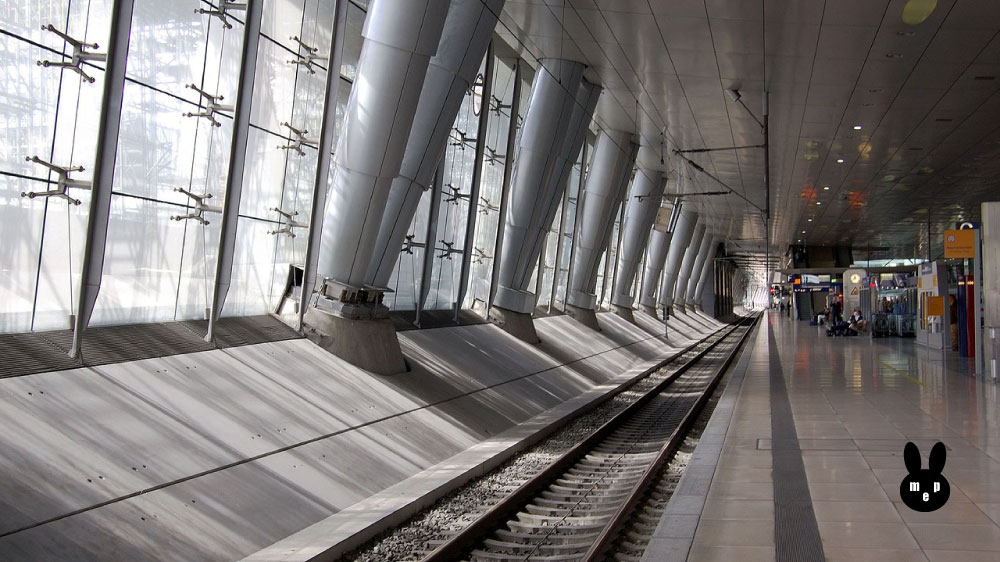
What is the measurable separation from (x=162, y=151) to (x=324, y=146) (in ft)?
7.99

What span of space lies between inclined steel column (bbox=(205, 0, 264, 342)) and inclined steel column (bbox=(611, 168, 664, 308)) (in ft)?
92.7

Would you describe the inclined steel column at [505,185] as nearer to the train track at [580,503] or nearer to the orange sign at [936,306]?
the train track at [580,503]

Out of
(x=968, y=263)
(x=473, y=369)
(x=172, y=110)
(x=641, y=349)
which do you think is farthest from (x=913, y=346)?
(x=172, y=110)

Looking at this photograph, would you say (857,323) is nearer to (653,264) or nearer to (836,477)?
(653,264)

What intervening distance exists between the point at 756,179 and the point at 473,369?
23.2 meters

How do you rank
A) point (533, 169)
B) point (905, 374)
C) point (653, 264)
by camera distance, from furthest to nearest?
point (653, 264) → point (533, 169) → point (905, 374)

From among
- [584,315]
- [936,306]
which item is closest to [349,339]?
[584,315]

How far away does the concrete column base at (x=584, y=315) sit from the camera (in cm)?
2994

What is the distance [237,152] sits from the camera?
10.7 m

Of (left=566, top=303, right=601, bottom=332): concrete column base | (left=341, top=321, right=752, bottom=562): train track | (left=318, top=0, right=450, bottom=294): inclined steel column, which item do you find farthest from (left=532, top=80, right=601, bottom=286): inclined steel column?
(left=318, top=0, right=450, bottom=294): inclined steel column

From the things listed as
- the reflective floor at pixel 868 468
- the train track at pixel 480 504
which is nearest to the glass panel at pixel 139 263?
the train track at pixel 480 504

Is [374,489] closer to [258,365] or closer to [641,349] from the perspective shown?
[258,365]

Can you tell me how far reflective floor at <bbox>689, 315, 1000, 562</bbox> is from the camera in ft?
21.0

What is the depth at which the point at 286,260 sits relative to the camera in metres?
14.2
